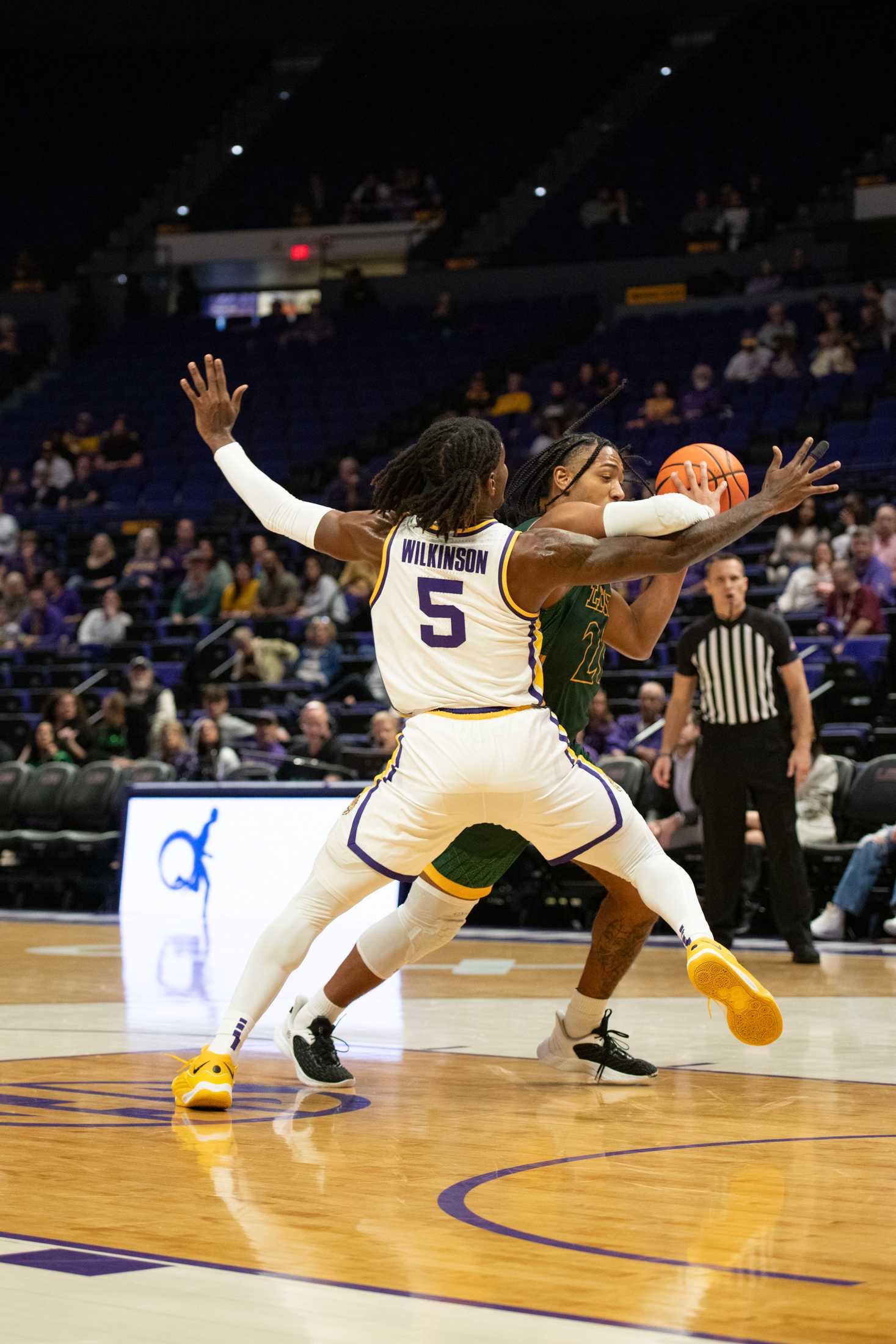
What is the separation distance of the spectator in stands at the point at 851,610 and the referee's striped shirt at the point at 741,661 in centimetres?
410

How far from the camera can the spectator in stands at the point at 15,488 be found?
22.0 m

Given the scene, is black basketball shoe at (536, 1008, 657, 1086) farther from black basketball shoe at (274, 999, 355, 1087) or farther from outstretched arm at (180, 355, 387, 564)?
outstretched arm at (180, 355, 387, 564)

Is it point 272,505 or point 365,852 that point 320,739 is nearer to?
point 272,505

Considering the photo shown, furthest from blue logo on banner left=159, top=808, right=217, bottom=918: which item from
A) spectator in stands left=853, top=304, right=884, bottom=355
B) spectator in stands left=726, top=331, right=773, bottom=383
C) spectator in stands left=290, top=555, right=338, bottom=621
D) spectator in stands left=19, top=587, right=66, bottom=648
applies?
spectator in stands left=853, top=304, right=884, bottom=355

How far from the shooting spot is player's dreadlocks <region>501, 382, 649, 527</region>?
16.0ft

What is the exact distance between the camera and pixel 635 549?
4.16m

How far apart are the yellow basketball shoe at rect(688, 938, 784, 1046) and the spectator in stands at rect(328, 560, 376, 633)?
11.6 meters

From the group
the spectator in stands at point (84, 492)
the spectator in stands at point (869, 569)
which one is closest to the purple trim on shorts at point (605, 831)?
the spectator in stands at point (869, 569)

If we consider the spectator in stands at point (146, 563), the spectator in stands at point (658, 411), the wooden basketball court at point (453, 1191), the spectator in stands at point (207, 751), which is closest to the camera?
the wooden basketball court at point (453, 1191)

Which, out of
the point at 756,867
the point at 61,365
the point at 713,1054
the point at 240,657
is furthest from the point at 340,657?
the point at 61,365

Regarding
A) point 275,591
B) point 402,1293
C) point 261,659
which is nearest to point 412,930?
point 402,1293

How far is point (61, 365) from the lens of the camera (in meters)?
26.0

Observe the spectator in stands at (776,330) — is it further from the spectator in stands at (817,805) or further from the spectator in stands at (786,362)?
the spectator in stands at (817,805)

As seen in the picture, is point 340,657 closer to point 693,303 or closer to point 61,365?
point 693,303
